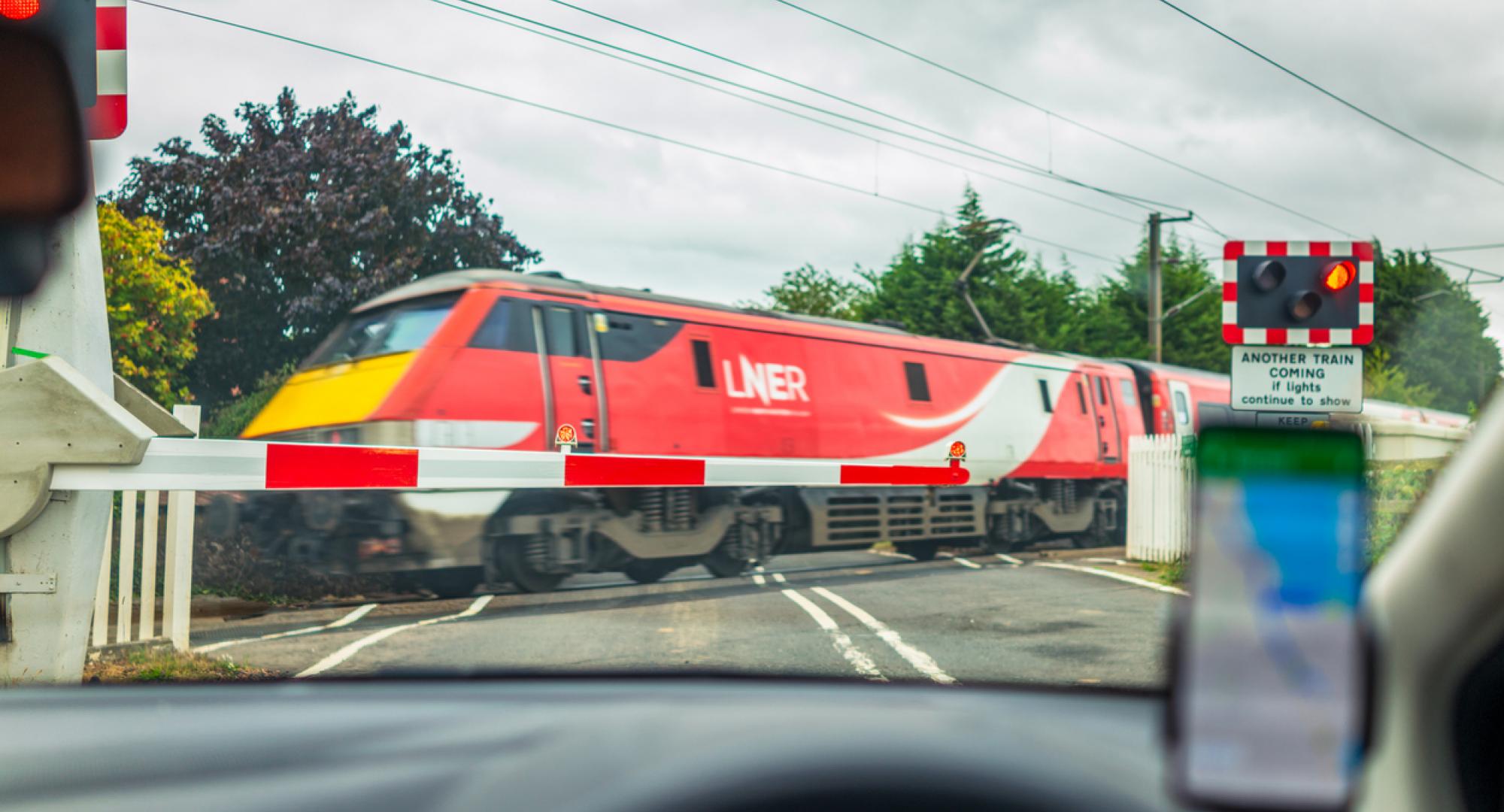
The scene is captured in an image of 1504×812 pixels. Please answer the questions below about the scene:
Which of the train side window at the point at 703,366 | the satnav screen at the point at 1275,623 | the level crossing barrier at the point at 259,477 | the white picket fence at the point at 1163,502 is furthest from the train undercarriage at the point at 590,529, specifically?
the satnav screen at the point at 1275,623

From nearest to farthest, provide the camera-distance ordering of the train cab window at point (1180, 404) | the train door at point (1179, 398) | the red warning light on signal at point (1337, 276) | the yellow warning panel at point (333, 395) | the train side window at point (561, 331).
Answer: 1. the red warning light on signal at point (1337, 276)
2. the yellow warning panel at point (333, 395)
3. the train side window at point (561, 331)
4. the train cab window at point (1180, 404)
5. the train door at point (1179, 398)

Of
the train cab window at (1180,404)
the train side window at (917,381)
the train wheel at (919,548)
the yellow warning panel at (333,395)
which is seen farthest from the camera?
the train cab window at (1180,404)

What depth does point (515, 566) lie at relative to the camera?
29.5 feet

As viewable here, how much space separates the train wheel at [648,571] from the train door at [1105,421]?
843 centimetres

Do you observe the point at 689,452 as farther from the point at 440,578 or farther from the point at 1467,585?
the point at 1467,585

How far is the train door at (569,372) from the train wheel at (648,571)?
1130 mm

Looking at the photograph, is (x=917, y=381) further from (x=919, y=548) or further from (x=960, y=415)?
(x=919, y=548)

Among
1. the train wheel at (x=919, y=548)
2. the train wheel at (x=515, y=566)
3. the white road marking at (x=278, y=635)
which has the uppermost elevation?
the white road marking at (x=278, y=635)

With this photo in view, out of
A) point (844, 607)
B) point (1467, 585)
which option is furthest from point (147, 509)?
point (1467, 585)

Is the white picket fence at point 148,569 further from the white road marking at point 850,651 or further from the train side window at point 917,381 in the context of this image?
the train side window at point 917,381

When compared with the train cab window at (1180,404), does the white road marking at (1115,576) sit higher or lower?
lower

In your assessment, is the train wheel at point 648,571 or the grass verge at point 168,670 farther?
the train wheel at point 648,571

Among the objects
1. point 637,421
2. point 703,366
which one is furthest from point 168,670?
point 703,366

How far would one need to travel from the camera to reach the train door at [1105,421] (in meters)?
16.6
